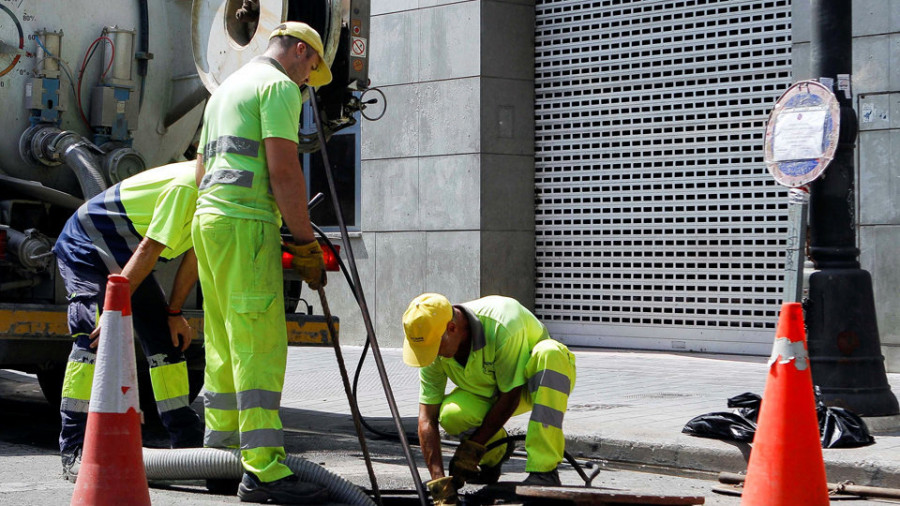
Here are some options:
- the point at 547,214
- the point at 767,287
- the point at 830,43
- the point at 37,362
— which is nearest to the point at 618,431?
the point at 830,43

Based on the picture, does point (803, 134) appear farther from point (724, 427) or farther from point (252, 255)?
point (252, 255)

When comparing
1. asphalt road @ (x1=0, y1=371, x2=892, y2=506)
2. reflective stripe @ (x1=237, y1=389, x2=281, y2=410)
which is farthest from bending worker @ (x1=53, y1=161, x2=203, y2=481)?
reflective stripe @ (x1=237, y1=389, x2=281, y2=410)

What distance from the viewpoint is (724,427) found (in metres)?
6.72

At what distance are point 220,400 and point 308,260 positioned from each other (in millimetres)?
680

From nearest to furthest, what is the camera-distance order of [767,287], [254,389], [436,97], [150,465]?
[254,389] < [150,465] < [767,287] < [436,97]

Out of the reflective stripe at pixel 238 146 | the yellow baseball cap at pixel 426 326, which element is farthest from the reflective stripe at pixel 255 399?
the reflective stripe at pixel 238 146

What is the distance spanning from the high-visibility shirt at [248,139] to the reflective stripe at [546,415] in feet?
4.20

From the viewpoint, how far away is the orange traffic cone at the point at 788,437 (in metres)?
4.59

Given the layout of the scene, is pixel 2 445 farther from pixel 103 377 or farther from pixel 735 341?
pixel 735 341

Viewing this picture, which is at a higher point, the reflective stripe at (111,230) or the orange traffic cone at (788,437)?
the reflective stripe at (111,230)

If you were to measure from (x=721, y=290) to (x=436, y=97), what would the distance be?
334 centimetres

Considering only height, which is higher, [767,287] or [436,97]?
[436,97]

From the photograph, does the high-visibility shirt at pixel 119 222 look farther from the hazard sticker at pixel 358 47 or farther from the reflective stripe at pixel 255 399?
the hazard sticker at pixel 358 47

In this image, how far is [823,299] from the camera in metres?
7.19
